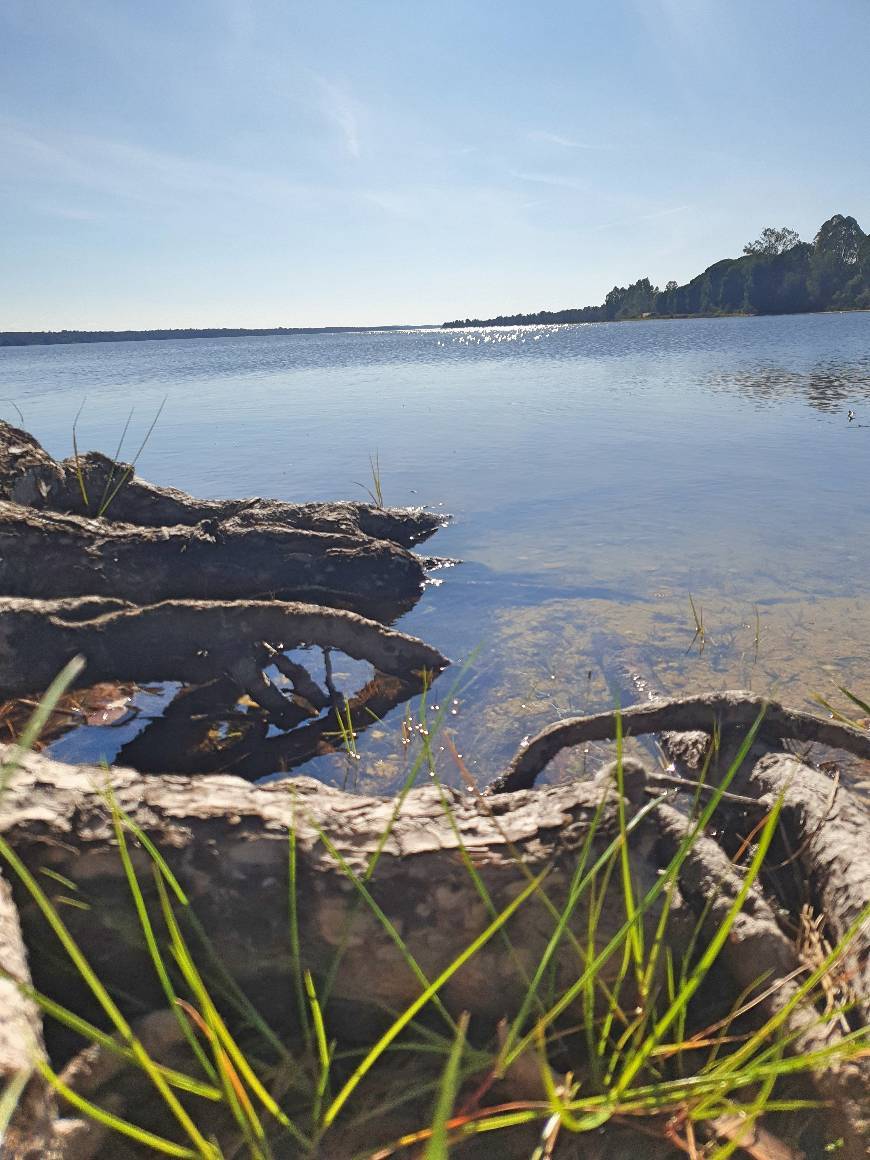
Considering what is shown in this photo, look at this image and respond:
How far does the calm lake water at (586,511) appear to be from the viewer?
5.61 metres

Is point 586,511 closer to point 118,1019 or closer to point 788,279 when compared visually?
point 118,1019

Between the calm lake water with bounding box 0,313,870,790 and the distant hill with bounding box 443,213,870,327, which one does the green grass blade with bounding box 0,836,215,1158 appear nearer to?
the calm lake water with bounding box 0,313,870,790

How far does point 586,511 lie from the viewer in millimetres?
11258

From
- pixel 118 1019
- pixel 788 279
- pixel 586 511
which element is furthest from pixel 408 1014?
pixel 788 279

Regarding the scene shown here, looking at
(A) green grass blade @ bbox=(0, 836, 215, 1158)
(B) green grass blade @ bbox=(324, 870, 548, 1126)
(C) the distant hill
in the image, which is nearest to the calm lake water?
(B) green grass blade @ bbox=(324, 870, 548, 1126)

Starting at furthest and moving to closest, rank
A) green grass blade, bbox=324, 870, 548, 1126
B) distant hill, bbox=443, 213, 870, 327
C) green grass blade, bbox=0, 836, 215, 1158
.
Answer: distant hill, bbox=443, 213, 870, 327 < green grass blade, bbox=324, 870, 548, 1126 < green grass blade, bbox=0, 836, 215, 1158

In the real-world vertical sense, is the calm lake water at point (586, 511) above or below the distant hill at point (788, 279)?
below

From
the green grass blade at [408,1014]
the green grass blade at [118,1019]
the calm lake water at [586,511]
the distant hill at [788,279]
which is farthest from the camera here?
the distant hill at [788,279]

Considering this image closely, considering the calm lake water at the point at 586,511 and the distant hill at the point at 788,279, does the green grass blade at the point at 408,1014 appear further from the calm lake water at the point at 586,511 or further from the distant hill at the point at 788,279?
the distant hill at the point at 788,279

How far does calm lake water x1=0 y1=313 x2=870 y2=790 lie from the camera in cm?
561

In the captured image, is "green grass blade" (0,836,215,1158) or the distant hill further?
the distant hill

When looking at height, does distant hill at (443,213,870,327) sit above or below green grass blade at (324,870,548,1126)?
above

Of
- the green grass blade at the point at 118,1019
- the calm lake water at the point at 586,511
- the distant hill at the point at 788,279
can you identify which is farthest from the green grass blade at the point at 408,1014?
the distant hill at the point at 788,279

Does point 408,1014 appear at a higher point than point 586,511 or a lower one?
higher
